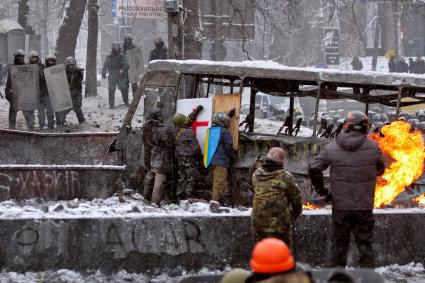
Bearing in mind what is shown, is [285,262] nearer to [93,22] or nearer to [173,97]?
[173,97]

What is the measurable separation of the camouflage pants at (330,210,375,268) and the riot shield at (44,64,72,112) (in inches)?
464

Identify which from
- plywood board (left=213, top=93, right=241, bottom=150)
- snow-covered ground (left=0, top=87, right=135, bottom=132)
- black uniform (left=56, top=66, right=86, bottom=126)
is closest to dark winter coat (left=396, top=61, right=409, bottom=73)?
snow-covered ground (left=0, top=87, right=135, bottom=132)

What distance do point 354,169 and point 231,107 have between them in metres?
4.23

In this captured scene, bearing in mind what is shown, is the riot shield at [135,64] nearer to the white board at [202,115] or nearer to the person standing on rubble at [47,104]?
the person standing on rubble at [47,104]

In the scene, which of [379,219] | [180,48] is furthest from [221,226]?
[180,48]

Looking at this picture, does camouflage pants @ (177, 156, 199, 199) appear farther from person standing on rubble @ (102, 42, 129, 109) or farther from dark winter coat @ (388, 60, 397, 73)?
dark winter coat @ (388, 60, 397, 73)

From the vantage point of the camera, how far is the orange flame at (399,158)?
11.8 meters

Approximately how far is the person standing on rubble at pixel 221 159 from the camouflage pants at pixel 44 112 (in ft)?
27.2

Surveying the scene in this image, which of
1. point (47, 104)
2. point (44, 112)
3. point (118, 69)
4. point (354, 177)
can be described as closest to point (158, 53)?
point (118, 69)

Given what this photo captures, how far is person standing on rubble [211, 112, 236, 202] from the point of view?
12555mm

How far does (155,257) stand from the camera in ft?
32.1

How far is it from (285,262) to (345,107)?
2809cm

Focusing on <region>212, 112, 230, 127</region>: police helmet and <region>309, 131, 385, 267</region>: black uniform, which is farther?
<region>212, 112, 230, 127</region>: police helmet

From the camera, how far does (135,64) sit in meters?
23.7
